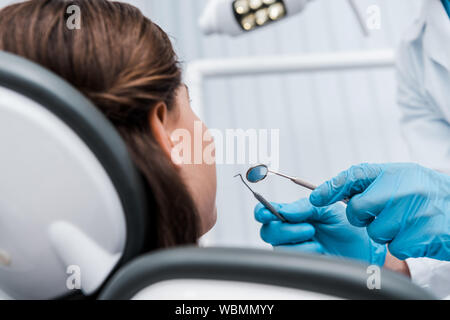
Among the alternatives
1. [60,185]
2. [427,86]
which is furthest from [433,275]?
[60,185]

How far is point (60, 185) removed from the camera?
0.46 m

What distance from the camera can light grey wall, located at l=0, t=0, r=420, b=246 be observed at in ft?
5.94

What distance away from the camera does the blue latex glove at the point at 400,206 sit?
0.83m

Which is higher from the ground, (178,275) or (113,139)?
(113,139)

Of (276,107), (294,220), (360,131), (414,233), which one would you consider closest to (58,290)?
(294,220)

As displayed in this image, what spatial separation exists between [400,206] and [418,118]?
2.49 feet

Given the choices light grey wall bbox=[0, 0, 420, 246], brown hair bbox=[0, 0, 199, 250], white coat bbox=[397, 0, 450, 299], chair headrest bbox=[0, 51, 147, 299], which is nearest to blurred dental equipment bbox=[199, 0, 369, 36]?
white coat bbox=[397, 0, 450, 299]

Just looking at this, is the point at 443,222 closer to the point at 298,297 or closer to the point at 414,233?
the point at 414,233

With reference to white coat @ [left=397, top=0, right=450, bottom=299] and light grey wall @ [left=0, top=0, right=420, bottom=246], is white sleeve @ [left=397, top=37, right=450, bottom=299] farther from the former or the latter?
light grey wall @ [left=0, top=0, right=420, bottom=246]

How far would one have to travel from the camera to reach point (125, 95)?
54 cm

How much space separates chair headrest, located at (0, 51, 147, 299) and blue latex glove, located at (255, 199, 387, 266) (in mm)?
521

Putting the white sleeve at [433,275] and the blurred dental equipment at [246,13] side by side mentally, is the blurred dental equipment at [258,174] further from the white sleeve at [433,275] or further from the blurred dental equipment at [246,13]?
the blurred dental equipment at [246,13]

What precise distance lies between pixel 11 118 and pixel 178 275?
0.25 metres

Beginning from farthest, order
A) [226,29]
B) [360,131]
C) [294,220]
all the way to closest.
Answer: [360,131], [226,29], [294,220]
